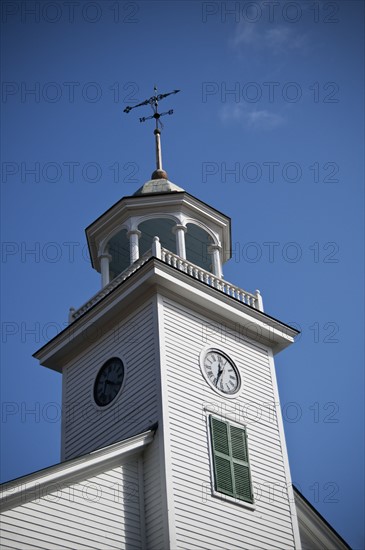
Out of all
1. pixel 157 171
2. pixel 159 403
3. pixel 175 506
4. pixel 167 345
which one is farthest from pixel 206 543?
pixel 157 171

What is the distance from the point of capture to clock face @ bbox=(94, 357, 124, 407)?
27.2 meters

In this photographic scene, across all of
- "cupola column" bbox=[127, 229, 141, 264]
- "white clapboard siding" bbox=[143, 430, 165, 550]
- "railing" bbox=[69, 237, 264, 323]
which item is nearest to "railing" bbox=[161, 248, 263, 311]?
"railing" bbox=[69, 237, 264, 323]

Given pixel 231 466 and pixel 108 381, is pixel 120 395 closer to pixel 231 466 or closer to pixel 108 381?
pixel 108 381

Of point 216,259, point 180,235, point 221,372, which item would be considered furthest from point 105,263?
point 221,372

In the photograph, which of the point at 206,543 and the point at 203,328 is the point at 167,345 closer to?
the point at 203,328

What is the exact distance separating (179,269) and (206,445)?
5.51 meters

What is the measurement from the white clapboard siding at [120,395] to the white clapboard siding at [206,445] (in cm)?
67

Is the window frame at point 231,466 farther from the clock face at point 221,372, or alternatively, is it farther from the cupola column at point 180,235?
the cupola column at point 180,235

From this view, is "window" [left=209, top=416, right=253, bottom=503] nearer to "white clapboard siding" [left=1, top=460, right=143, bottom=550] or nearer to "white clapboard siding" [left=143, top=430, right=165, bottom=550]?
"white clapboard siding" [left=143, top=430, right=165, bottom=550]

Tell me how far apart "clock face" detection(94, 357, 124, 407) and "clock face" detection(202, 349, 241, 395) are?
256 cm

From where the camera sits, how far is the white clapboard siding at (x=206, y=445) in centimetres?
2395

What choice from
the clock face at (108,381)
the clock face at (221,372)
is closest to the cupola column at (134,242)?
the clock face at (108,381)

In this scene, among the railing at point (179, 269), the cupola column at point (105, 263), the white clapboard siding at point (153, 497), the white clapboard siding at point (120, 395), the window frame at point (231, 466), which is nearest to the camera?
the white clapboard siding at point (153, 497)

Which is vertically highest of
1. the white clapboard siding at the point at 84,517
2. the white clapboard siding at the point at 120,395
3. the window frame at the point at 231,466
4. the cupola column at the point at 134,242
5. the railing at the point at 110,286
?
the cupola column at the point at 134,242
